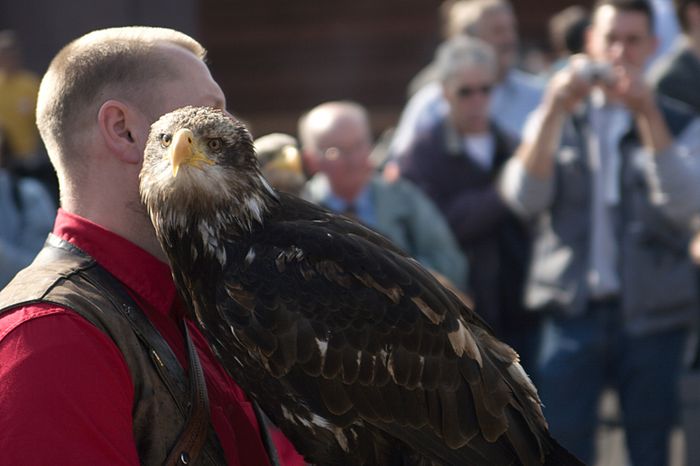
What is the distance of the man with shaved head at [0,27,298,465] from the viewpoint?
259 cm

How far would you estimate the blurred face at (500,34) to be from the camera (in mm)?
8148


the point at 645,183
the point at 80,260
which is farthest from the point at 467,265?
the point at 80,260

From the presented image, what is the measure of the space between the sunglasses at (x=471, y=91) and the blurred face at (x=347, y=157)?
2.31 feet

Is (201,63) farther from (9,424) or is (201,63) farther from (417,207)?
(417,207)

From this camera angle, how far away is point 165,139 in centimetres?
289

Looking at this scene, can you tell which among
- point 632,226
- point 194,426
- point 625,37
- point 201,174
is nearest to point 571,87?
point 625,37

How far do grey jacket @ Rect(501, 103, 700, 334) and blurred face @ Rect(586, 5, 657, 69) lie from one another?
396 mm

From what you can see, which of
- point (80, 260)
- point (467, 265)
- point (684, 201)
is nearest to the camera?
point (80, 260)

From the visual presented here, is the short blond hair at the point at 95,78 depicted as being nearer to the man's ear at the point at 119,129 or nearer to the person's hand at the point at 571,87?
the man's ear at the point at 119,129

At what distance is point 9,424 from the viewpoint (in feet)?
8.36

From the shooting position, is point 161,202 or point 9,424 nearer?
point 9,424

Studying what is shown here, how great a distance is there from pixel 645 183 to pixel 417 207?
3.73ft

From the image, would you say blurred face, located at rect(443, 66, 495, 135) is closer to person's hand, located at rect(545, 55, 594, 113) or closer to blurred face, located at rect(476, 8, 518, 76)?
person's hand, located at rect(545, 55, 594, 113)

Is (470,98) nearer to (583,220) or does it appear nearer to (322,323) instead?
(583,220)
